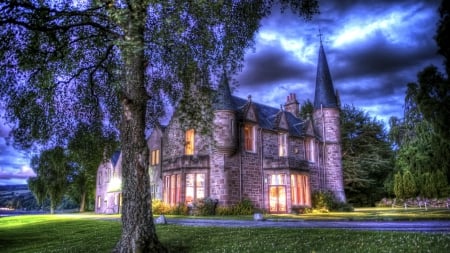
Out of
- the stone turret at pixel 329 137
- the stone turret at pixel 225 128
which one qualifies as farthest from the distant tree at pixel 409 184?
the stone turret at pixel 225 128

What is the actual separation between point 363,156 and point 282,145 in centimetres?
1905

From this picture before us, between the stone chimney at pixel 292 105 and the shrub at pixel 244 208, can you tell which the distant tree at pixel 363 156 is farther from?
the shrub at pixel 244 208

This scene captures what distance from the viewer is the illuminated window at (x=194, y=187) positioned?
29172mm

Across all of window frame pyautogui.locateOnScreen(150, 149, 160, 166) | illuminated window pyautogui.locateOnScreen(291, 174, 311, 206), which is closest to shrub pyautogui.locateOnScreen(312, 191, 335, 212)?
illuminated window pyautogui.locateOnScreen(291, 174, 311, 206)

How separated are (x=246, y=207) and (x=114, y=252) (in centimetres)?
Result: 1966

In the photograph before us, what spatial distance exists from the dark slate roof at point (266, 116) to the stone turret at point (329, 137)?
2.48 metres

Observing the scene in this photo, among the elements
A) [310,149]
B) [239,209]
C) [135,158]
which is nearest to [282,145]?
[310,149]

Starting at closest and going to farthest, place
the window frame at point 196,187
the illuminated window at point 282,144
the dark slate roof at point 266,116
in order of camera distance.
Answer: the window frame at point 196,187
the dark slate roof at point 266,116
the illuminated window at point 282,144

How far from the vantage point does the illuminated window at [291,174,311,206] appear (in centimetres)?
3098

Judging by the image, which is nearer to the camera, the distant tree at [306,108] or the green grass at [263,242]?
the green grass at [263,242]

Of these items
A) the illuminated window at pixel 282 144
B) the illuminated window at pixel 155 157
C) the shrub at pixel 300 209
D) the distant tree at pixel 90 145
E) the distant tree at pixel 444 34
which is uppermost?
the distant tree at pixel 444 34

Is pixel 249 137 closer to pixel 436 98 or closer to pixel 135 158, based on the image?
pixel 436 98

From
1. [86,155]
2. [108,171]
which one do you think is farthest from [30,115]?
[108,171]

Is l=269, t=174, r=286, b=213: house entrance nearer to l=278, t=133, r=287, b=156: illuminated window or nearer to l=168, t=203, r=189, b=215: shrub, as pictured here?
l=278, t=133, r=287, b=156: illuminated window
